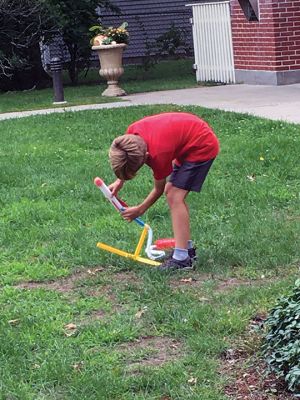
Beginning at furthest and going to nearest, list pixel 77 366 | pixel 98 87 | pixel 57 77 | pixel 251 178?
pixel 98 87 < pixel 57 77 < pixel 251 178 < pixel 77 366

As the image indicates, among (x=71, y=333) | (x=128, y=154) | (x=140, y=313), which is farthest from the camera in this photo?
(x=128, y=154)

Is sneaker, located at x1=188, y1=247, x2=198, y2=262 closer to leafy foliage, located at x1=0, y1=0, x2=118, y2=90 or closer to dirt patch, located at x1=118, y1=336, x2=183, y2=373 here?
dirt patch, located at x1=118, y1=336, x2=183, y2=373

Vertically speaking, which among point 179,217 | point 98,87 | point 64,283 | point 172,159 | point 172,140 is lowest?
point 98,87

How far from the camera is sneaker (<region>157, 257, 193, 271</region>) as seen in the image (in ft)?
15.7

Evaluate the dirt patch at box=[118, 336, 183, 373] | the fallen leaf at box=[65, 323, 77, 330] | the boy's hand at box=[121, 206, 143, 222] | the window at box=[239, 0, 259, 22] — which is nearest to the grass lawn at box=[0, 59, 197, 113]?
the window at box=[239, 0, 259, 22]

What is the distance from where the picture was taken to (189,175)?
4.90m

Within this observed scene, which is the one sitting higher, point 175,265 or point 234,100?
point 175,265

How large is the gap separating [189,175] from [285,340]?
185 centimetres

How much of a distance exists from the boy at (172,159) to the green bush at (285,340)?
1.39 m

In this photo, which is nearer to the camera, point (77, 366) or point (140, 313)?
point (77, 366)

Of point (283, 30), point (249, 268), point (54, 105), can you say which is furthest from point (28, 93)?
point (249, 268)

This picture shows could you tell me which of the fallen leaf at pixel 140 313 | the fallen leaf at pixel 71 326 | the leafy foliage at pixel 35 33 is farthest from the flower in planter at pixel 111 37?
the fallen leaf at pixel 71 326

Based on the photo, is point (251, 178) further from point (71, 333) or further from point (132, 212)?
point (71, 333)

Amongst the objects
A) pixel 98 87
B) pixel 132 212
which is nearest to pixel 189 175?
pixel 132 212
